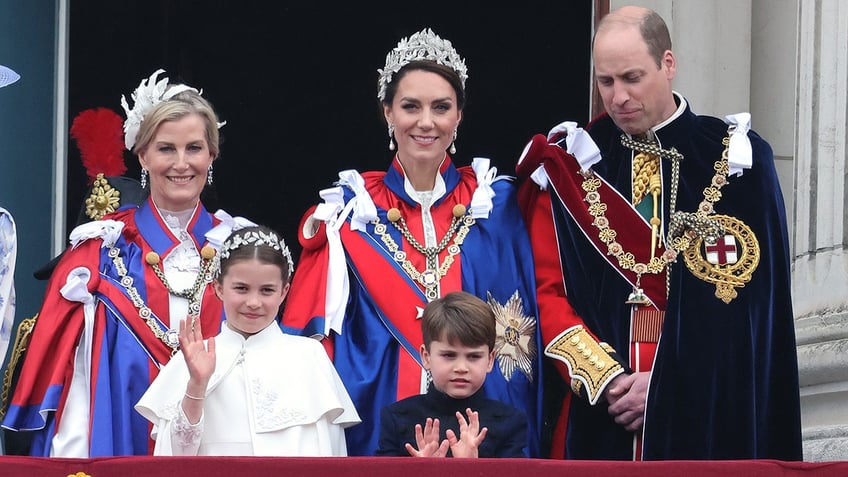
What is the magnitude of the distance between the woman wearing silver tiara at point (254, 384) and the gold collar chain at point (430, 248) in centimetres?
42

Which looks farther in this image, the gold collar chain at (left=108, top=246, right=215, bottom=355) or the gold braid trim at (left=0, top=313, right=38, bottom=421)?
the gold braid trim at (left=0, top=313, right=38, bottom=421)

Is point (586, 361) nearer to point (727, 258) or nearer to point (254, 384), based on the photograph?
point (727, 258)

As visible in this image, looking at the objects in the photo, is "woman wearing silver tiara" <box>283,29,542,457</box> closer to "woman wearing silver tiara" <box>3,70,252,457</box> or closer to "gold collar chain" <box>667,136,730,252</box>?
"woman wearing silver tiara" <box>3,70,252,457</box>

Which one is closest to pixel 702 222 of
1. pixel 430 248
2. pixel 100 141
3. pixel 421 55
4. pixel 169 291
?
pixel 430 248

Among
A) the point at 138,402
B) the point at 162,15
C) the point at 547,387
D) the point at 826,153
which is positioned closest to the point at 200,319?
the point at 138,402

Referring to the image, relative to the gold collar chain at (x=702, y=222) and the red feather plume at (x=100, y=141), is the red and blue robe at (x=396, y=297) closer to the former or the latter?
the gold collar chain at (x=702, y=222)

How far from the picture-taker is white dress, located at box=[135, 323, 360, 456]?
15.4 ft

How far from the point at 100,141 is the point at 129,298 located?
0.81 meters

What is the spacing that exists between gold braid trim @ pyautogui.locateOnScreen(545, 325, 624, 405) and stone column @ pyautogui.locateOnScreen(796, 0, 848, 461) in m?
1.01

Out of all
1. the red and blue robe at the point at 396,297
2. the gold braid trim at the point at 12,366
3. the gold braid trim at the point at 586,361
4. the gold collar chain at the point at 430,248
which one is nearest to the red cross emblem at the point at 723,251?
the gold braid trim at the point at 586,361

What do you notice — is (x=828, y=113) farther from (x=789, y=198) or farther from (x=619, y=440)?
(x=619, y=440)

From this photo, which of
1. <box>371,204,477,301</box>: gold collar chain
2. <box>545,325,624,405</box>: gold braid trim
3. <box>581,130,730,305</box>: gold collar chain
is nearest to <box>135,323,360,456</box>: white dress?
<box>371,204,477,301</box>: gold collar chain

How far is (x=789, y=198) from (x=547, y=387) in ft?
5.93

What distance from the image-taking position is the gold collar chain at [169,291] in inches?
202
